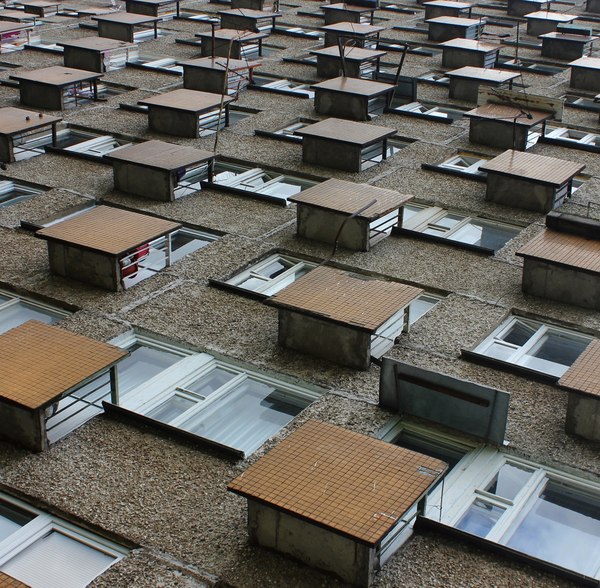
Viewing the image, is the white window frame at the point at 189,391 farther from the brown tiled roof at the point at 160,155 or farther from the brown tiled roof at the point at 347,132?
the brown tiled roof at the point at 347,132

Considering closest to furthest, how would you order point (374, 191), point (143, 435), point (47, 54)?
point (143, 435) < point (374, 191) < point (47, 54)

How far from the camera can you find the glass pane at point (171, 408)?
1043 centimetres

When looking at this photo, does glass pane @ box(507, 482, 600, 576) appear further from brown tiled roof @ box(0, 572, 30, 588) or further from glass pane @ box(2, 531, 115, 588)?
brown tiled roof @ box(0, 572, 30, 588)

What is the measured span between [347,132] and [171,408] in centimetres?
937

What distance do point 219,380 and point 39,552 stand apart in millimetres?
3320

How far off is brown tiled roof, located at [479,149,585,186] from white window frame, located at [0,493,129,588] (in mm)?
10383

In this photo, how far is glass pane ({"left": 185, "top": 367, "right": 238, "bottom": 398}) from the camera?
10945 mm

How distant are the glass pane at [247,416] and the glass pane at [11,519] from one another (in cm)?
197

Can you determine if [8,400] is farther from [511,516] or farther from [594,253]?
[594,253]

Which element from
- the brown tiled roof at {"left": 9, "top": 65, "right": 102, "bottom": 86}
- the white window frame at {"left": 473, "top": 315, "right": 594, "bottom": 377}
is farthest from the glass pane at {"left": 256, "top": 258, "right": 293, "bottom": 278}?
the brown tiled roof at {"left": 9, "top": 65, "right": 102, "bottom": 86}

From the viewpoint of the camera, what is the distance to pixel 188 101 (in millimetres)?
20250

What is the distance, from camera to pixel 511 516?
9.03 metres

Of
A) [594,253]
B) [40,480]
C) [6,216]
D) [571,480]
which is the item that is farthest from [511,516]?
[6,216]

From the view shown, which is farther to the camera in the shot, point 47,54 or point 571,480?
point 47,54
